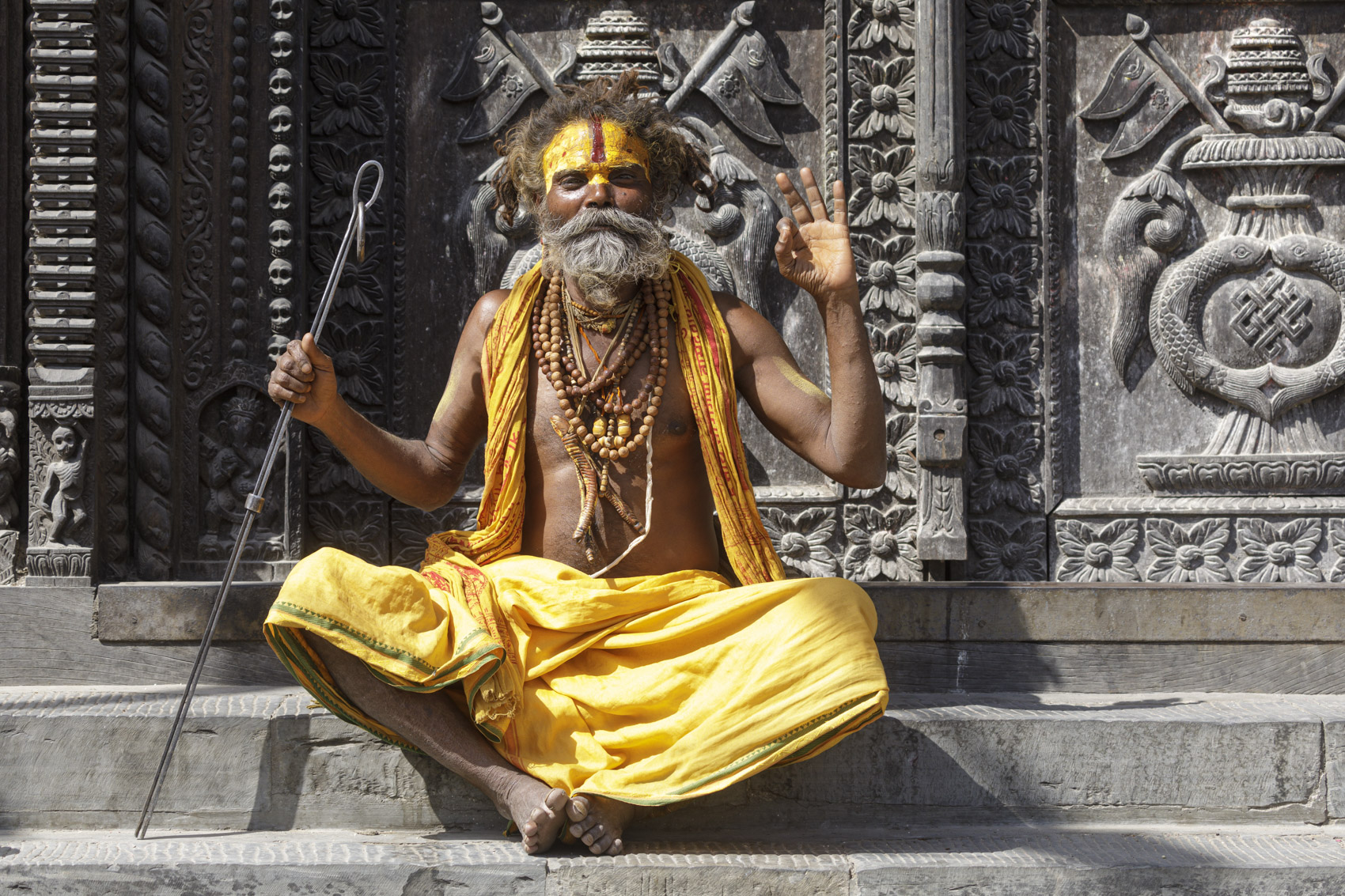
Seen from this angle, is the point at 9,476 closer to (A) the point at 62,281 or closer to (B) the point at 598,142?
(A) the point at 62,281

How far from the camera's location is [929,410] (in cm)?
451

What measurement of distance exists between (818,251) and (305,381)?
1346 millimetres

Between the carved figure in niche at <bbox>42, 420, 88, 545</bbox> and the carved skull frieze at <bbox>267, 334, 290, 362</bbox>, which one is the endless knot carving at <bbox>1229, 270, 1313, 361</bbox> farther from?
the carved figure in niche at <bbox>42, 420, 88, 545</bbox>

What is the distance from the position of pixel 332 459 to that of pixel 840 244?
2213 millimetres

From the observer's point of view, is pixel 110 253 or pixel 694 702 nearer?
pixel 694 702

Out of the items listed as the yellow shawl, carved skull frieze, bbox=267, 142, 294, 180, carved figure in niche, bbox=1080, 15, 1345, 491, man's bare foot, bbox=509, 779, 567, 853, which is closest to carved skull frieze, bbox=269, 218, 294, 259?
carved skull frieze, bbox=267, 142, 294, 180

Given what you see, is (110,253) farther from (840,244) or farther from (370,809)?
(840,244)

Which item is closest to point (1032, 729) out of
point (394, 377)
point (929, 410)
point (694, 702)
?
point (694, 702)

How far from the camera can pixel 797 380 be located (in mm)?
3527

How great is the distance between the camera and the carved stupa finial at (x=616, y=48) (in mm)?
4680

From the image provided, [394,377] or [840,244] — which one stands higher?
[840,244]

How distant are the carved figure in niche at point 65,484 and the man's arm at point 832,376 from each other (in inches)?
90.8

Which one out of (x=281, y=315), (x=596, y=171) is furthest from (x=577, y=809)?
(x=281, y=315)

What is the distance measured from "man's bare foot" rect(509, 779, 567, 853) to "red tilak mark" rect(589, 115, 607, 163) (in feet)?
5.38
